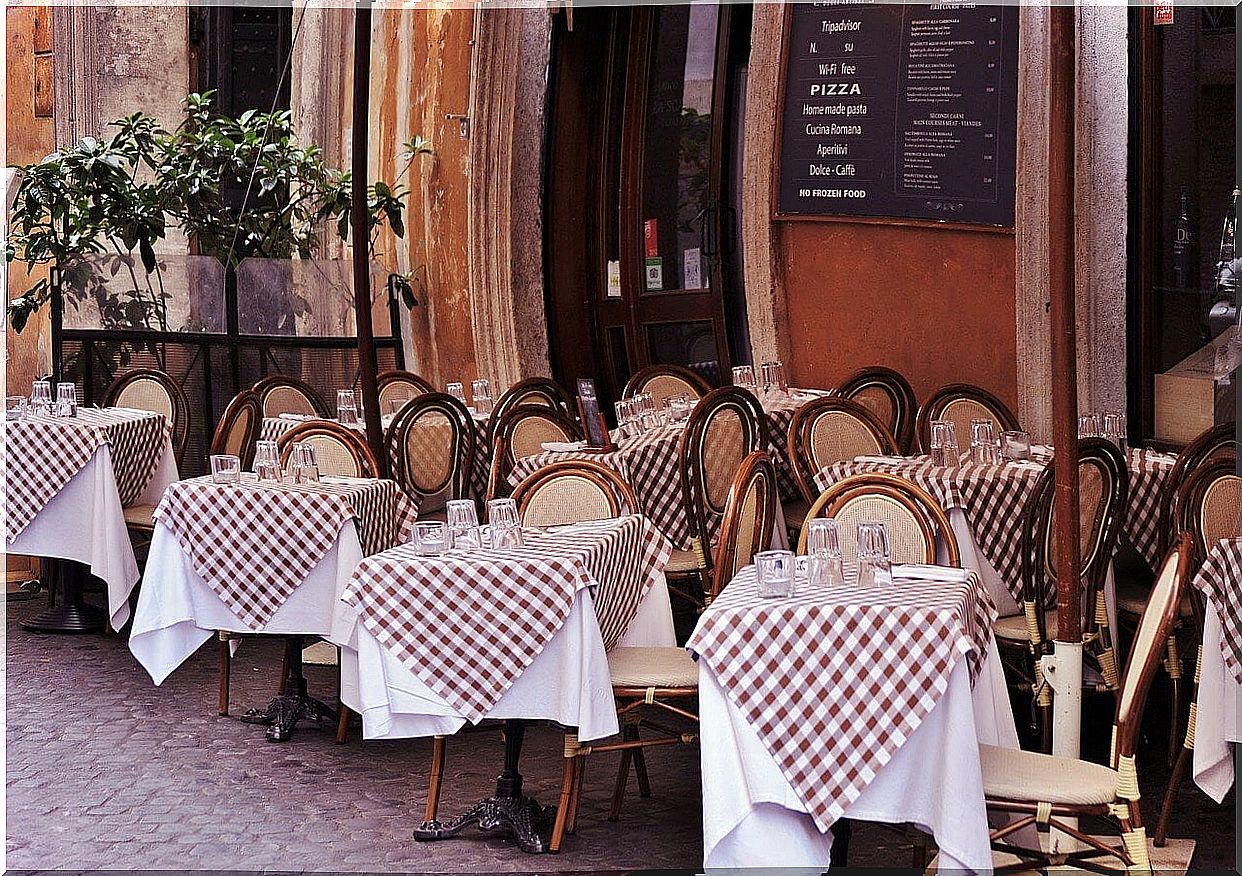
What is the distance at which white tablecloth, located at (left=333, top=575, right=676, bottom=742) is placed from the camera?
3.85 metres

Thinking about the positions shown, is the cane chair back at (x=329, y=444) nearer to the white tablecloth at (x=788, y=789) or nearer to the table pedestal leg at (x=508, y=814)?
the table pedestal leg at (x=508, y=814)

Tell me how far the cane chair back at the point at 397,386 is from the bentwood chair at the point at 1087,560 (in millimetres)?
4020

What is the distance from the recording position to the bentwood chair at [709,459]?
559 centimetres

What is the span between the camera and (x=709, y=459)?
5824 millimetres

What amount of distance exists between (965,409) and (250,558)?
135 inches

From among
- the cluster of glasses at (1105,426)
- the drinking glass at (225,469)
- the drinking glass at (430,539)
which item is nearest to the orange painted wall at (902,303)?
the cluster of glasses at (1105,426)

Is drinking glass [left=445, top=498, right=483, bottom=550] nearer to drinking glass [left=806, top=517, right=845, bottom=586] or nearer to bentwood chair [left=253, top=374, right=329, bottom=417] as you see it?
drinking glass [left=806, top=517, right=845, bottom=586]

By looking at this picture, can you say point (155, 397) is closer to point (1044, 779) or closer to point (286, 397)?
point (286, 397)

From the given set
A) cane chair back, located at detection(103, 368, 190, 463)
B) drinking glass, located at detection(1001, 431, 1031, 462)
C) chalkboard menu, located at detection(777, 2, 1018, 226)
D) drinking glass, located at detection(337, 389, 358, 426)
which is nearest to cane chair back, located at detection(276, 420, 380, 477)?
drinking glass, located at detection(337, 389, 358, 426)

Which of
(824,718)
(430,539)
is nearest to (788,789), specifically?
(824,718)

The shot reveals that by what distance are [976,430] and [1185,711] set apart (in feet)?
3.88
